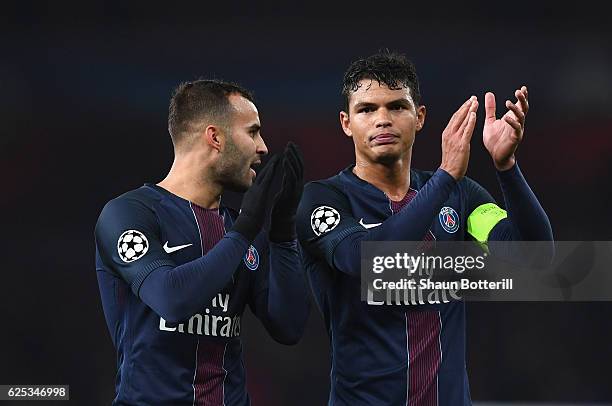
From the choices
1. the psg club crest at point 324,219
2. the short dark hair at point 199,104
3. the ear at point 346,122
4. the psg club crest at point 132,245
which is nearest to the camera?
the psg club crest at point 132,245

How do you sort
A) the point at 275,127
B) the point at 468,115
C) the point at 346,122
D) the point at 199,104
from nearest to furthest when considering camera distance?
1. the point at 468,115
2. the point at 199,104
3. the point at 346,122
4. the point at 275,127

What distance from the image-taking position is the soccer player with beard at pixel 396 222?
118 inches

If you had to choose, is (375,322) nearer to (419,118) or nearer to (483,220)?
(483,220)

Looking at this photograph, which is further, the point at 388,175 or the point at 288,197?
the point at 388,175

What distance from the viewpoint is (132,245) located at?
279 cm

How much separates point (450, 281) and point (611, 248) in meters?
3.58

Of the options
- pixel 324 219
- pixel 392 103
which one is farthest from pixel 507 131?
pixel 324 219

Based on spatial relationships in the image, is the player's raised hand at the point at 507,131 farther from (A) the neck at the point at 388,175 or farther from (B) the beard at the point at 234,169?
(B) the beard at the point at 234,169

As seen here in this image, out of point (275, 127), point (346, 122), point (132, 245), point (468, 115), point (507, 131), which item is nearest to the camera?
point (132, 245)

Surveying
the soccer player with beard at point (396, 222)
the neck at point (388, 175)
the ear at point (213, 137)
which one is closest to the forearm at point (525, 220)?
the soccer player with beard at point (396, 222)

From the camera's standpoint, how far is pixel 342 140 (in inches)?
261

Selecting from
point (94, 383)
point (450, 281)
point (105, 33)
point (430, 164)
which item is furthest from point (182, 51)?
point (450, 281)

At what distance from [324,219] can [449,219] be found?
0.48 meters

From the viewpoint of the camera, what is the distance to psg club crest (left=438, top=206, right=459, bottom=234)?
3219 millimetres
